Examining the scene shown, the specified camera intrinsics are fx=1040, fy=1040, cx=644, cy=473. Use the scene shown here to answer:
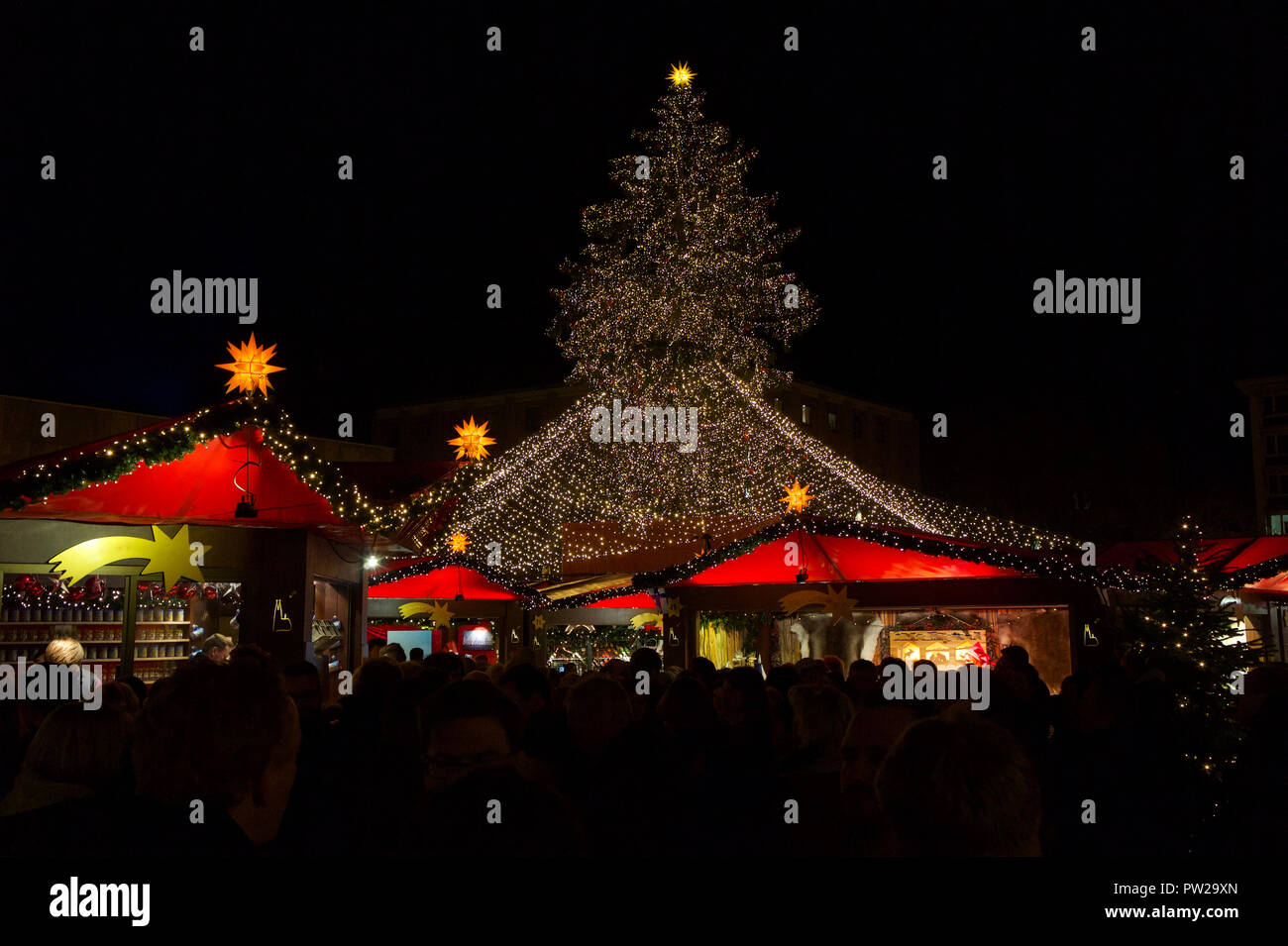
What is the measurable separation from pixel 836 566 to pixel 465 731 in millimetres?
10305

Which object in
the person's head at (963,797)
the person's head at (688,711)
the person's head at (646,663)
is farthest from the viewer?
the person's head at (646,663)

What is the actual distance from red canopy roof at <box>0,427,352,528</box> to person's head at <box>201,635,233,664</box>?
56.5 inches

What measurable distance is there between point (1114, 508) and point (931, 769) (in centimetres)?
5673

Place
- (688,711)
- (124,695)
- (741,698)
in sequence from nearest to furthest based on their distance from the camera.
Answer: (124,695), (688,711), (741,698)

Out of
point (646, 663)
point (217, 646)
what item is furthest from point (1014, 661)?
point (217, 646)

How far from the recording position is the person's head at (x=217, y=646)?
10.8 meters

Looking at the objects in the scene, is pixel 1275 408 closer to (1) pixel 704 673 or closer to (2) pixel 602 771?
(1) pixel 704 673

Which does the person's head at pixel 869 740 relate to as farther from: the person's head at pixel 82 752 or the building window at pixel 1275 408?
the building window at pixel 1275 408

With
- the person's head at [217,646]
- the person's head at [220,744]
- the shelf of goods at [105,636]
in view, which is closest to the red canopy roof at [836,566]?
the person's head at [217,646]

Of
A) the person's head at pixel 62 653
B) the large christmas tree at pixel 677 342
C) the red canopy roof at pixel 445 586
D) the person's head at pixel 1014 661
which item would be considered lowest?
the person's head at pixel 1014 661

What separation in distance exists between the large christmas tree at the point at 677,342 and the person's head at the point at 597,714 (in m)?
19.9

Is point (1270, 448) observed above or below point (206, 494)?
above

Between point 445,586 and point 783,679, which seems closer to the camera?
point 783,679

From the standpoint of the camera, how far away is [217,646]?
36.2ft
